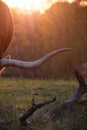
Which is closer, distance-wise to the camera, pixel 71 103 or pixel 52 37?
pixel 71 103

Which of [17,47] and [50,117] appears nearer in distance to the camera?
[50,117]

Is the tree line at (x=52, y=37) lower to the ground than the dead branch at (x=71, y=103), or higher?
higher

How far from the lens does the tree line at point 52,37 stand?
835 inches

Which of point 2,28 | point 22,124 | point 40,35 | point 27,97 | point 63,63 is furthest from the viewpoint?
point 40,35

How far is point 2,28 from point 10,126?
9.41 ft

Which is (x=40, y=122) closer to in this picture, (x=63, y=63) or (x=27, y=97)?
(x=27, y=97)

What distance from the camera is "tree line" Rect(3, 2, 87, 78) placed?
69.6 ft

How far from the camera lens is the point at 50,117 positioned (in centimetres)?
670

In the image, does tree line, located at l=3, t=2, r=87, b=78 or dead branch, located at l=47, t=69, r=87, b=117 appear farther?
→ tree line, located at l=3, t=2, r=87, b=78

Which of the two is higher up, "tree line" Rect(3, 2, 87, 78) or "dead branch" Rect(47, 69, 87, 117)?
"tree line" Rect(3, 2, 87, 78)

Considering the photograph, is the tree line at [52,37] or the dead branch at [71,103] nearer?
the dead branch at [71,103]

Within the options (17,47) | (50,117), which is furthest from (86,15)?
(50,117)

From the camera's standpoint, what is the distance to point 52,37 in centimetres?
2455

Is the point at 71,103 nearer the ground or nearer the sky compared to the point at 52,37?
nearer the ground
